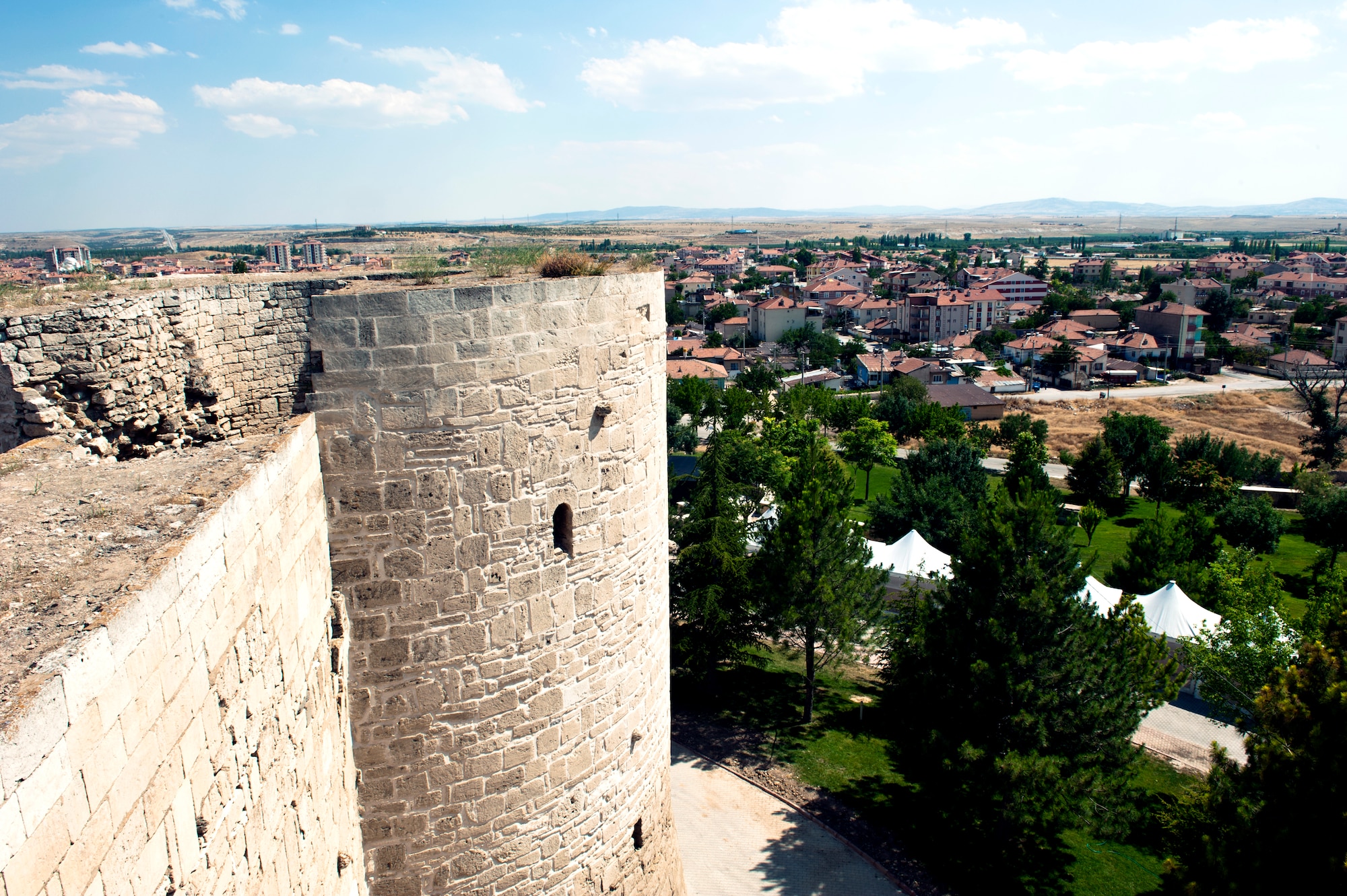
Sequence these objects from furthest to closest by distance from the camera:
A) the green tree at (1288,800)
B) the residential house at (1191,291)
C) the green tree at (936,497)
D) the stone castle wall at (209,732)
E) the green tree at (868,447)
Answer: the residential house at (1191,291) → the green tree at (868,447) → the green tree at (936,497) → the green tree at (1288,800) → the stone castle wall at (209,732)

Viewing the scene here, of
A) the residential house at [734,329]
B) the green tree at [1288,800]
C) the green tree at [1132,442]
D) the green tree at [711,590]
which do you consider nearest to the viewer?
the green tree at [1288,800]

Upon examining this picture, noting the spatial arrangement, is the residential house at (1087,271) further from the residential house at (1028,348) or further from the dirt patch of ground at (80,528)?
the dirt patch of ground at (80,528)

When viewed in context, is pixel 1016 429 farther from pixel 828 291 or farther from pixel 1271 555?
pixel 828 291

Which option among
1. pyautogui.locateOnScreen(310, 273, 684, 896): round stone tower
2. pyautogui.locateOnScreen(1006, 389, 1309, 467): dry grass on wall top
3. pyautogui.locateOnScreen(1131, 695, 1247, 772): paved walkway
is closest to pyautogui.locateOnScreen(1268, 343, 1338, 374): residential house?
pyautogui.locateOnScreen(1006, 389, 1309, 467): dry grass on wall top

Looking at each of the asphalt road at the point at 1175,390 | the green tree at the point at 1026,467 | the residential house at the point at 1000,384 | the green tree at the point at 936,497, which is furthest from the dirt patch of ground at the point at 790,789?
the residential house at the point at 1000,384

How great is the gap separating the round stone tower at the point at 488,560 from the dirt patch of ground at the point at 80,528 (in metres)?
0.92

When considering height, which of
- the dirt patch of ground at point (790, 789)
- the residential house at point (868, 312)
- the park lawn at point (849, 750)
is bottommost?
the park lawn at point (849, 750)

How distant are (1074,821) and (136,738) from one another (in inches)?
497

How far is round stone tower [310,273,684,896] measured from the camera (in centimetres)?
534

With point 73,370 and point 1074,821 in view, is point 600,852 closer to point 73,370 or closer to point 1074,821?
point 73,370

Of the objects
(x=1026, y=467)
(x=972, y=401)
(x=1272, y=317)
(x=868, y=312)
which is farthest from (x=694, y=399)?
(x=1272, y=317)

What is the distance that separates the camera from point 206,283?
5734mm

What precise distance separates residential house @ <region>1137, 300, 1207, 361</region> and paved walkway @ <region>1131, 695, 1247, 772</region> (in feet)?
258

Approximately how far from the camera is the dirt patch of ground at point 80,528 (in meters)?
2.79
